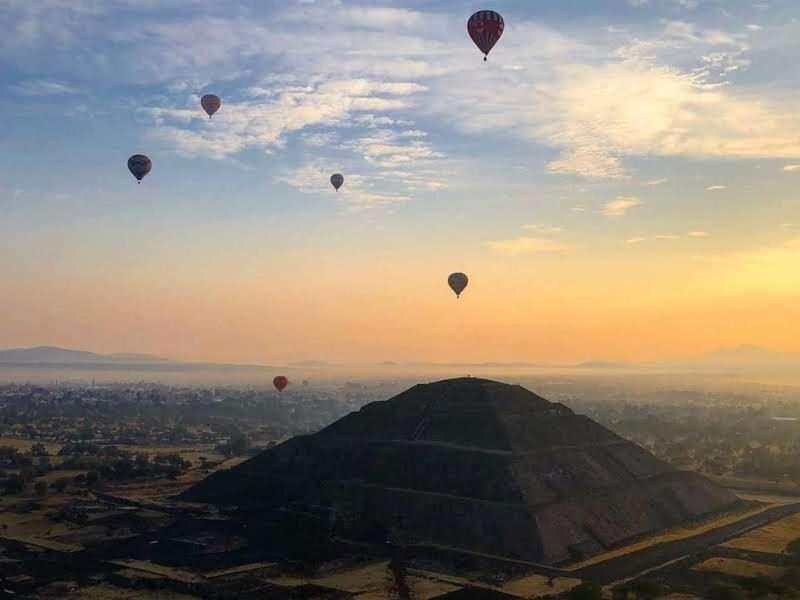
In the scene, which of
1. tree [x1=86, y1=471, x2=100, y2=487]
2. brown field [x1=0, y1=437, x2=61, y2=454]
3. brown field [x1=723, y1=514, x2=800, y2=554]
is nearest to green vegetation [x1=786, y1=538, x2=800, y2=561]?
brown field [x1=723, y1=514, x2=800, y2=554]

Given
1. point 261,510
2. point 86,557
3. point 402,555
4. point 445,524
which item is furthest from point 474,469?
point 86,557

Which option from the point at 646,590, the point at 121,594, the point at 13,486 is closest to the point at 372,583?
the point at 121,594

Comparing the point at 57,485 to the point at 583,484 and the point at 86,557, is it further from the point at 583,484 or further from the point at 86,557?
the point at 583,484

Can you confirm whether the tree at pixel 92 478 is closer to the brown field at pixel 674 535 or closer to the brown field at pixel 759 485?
the brown field at pixel 674 535

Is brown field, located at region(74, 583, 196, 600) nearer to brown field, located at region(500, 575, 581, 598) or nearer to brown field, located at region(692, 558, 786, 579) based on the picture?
brown field, located at region(500, 575, 581, 598)

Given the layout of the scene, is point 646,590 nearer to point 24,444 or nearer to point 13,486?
point 13,486

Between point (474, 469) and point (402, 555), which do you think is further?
point (474, 469)
